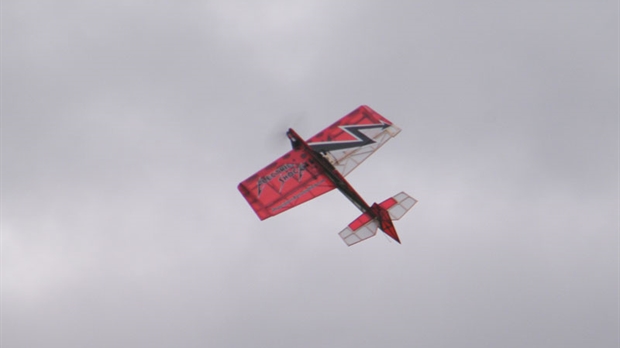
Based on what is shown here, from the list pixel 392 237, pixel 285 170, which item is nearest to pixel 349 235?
pixel 392 237

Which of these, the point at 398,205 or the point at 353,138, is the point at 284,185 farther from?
the point at 398,205

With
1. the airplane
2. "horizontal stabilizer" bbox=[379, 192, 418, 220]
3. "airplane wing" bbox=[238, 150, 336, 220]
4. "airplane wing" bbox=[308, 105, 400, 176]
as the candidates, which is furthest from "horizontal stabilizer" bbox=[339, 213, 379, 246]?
"airplane wing" bbox=[308, 105, 400, 176]

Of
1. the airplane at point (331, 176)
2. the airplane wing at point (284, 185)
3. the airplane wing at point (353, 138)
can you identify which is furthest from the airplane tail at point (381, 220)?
the airplane wing at point (353, 138)

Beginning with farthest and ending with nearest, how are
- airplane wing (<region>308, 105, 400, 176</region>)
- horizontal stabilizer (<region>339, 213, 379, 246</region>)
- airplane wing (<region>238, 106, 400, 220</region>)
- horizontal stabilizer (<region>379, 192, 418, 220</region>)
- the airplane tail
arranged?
1. airplane wing (<region>308, 105, 400, 176</region>)
2. airplane wing (<region>238, 106, 400, 220</region>)
3. horizontal stabilizer (<region>379, 192, 418, 220</region>)
4. the airplane tail
5. horizontal stabilizer (<region>339, 213, 379, 246</region>)

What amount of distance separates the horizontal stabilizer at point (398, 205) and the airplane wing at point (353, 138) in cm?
584

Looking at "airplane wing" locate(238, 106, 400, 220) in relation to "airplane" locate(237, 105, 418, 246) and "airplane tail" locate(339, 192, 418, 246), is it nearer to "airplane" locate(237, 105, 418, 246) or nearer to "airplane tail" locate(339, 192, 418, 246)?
"airplane" locate(237, 105, 418, 246)

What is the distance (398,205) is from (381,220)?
1.71 metres

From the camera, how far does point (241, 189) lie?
71000mm

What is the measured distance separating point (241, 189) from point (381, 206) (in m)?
11.3

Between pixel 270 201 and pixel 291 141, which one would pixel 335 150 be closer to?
pixel 291 141

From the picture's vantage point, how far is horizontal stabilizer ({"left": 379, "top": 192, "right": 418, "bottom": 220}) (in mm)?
67500

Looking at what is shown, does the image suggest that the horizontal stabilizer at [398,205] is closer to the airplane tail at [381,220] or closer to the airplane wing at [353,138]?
the airplane tail at [381,220]

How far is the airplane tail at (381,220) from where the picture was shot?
67.2m

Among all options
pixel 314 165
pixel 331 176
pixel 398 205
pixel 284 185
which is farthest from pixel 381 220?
pixel 284 185
